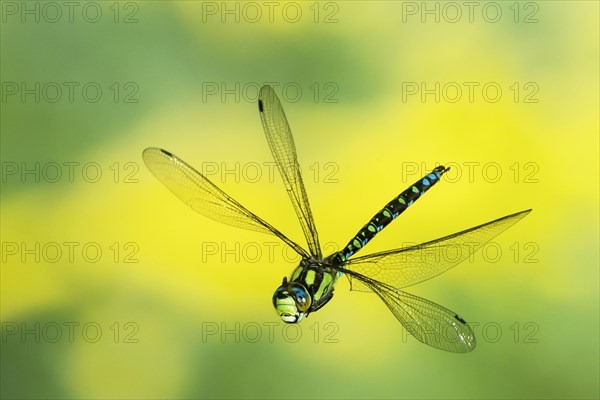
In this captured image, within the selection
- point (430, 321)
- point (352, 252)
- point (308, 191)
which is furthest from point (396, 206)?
point (430, 321)

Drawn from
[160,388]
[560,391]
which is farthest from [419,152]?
[160,388]

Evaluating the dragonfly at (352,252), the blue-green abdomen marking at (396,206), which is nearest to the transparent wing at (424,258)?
the dragonfly at (352,252)

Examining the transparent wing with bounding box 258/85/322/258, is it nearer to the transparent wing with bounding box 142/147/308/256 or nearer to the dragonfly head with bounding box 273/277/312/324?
the transparent wing with bounding box 142/147/308/256

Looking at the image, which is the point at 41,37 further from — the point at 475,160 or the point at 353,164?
the point at 475,160

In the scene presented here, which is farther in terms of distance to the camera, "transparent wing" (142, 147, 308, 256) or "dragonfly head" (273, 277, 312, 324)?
"transparent wing" (142, 147, 308, 256)

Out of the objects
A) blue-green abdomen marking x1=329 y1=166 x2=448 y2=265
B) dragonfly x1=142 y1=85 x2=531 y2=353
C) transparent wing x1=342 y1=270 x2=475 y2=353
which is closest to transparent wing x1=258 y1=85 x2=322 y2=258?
dragonfly x1=142 y1=85 x2=531 y2=353

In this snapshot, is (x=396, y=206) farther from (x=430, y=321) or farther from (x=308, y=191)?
(x=430, y=321)

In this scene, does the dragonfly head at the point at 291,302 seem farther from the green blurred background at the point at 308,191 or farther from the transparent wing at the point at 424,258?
the green blurred background at the point at 308,191

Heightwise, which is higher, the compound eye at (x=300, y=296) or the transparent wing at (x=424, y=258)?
the transparent wing at (x=424, y=258)
